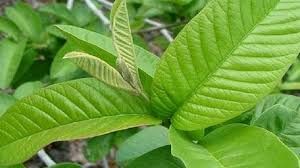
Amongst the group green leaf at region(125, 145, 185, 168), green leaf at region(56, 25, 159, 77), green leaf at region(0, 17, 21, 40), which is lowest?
green leaf at region(0, 17, 21, 40)

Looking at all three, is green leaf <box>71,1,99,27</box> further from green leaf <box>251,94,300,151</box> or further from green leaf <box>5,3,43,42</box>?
green leaf <box>251,94,300,151</box>

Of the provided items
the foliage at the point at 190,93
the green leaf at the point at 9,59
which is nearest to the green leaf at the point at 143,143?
the foliage at the point at 190,93

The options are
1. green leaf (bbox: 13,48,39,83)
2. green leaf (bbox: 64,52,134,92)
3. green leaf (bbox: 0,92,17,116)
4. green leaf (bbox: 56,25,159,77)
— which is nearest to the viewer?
green leaf (bbox: 64,52,134,92)

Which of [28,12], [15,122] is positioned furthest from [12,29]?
[15,122]

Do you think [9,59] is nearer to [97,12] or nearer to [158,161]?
[97,12]

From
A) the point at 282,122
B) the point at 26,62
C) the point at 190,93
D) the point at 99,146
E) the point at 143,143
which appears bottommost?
the point at 99,146

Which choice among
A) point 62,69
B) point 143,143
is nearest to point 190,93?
point 143,143

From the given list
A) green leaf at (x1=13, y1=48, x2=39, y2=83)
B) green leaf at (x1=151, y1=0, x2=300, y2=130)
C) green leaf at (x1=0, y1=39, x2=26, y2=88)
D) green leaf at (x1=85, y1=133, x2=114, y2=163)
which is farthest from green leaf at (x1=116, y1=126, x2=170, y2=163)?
green leaf at (x1=13, y1=48, x2=39, y2=83)
